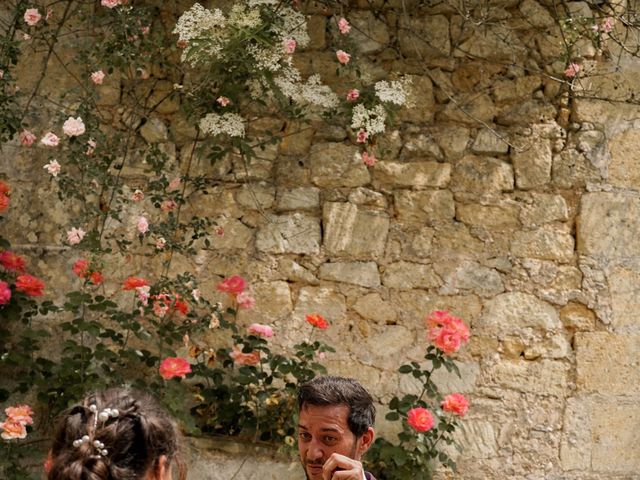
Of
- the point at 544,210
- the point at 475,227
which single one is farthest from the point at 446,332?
the point at 544,210

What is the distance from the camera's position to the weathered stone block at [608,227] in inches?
164

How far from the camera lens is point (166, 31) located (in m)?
4.29

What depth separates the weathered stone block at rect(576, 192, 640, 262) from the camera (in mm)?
4168

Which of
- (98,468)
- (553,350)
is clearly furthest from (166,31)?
(98,468)

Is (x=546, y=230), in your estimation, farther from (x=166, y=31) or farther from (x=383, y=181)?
(x=166, y=31)

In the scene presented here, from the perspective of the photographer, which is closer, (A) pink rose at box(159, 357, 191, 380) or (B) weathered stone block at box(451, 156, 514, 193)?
(A) pink rose at box(159, 357, 191, 380)

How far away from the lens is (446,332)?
3896 mm

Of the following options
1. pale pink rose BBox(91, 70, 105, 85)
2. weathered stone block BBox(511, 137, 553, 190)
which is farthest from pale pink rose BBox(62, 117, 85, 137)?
weathered stone block BBox(511, 137, 553, 190)

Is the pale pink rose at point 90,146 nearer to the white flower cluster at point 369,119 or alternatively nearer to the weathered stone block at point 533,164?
the white flower cluster at point 369,119

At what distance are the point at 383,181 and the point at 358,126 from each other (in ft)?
0.83

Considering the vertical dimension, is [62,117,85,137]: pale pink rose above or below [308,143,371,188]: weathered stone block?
below

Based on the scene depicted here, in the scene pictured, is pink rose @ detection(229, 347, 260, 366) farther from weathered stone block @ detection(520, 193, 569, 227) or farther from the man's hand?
the man's hand

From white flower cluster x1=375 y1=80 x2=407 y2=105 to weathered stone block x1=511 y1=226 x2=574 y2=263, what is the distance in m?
0.71

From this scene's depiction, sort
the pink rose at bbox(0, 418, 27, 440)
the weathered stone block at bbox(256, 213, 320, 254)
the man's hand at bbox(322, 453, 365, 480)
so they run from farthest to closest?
the weathered stone block at bbox(256, 213, 320, 254) → the pink rose at bbox(0, 418, 27, 440) → the man's hand at bbox(322, 453, 365, 480)
